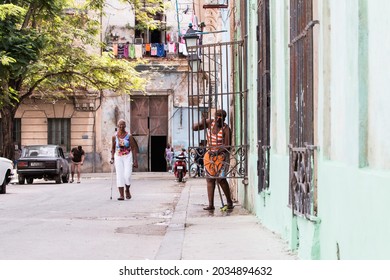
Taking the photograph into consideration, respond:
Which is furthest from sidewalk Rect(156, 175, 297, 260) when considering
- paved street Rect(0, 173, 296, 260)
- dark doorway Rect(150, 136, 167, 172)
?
dark doorway Rect(150, 136, 167, 172)

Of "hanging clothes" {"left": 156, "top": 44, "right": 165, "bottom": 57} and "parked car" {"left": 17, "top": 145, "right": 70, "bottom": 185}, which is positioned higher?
"hanging clothes" {"left": 156, "top": 44, "right": 165, "bottom": 57}

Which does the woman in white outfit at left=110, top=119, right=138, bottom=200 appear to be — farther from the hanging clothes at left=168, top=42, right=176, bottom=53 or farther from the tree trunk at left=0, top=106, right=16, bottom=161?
the hanging clothes at left=168, top=42, right=176, bottom=53

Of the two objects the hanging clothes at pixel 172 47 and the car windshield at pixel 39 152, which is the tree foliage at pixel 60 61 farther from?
the hanging clothes at pixel 172 47

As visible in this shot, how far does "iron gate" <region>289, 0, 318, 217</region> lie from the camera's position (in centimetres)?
743

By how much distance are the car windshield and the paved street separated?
15963 millimetres

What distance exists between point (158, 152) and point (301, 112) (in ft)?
127

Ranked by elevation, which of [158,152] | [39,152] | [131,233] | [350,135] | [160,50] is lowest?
[131,233]

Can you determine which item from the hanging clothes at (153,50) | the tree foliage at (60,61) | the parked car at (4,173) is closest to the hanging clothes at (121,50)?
the hanging clothes at (153,50)

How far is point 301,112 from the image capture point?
7934 mm

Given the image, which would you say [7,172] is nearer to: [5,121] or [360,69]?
[5,121]

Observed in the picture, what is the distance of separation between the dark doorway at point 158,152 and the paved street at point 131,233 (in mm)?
28358

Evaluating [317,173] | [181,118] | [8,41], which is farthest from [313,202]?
[181,118]

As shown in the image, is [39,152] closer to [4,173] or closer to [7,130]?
[7,130]

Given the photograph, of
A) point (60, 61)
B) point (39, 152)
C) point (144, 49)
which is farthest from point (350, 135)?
point (144, 49)
